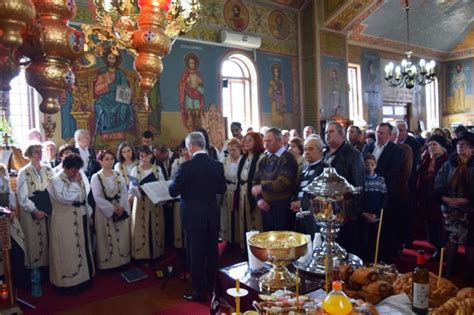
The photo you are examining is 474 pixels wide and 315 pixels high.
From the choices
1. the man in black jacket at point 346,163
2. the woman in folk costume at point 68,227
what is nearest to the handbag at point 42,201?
the woman in folk costume at point 68,227

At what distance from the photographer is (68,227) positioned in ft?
14.7

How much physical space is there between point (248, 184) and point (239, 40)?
529 cm

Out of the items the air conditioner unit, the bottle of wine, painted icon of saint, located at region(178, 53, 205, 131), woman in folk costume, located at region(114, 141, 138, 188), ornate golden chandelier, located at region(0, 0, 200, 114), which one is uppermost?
the air conditioner unit

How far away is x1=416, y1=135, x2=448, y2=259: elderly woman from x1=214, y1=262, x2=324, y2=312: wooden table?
3.38 m

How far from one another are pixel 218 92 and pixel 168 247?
14.9ft

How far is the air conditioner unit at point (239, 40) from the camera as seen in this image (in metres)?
9.45

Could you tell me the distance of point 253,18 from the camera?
1030cm

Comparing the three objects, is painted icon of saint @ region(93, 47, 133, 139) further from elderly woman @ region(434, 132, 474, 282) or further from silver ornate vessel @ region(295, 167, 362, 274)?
silver ornate vessel @ region(295, 167, 362, 274)

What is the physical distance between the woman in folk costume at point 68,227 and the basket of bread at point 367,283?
3.21 m

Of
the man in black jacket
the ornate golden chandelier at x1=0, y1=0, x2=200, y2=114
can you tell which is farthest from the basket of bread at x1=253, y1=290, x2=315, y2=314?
the man in black jacket

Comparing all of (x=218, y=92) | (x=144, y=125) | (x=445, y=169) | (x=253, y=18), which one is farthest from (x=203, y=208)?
(x=253, y=18)

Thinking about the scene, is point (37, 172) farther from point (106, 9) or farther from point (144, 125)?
point (144, 125)

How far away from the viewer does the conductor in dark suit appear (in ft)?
13.3

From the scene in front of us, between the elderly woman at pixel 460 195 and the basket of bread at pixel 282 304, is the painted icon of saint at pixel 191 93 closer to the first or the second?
the elderly woman at pixel 460 195
